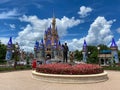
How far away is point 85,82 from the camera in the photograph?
51.4ft

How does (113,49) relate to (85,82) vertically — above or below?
above

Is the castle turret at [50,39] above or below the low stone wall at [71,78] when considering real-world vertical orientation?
above

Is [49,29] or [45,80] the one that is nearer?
[45,80]

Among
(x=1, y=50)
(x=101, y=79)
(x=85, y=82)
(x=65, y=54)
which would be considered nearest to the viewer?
(x=85, y=82)

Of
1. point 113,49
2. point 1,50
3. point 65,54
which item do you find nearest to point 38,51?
point 1,50

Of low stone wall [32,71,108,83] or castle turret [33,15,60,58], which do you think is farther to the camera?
castle turret [33,15,60,58]

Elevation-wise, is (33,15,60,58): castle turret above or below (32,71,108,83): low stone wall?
above

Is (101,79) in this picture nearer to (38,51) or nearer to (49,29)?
(38,51)

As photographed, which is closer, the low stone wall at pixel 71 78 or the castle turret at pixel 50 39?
the low stone wall at pixel 71 78

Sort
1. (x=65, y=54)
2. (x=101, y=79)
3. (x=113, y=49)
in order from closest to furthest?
(x=101, y=79)
(x=65, y=54)
(x=113, y=49)

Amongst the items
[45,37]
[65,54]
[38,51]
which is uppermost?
→ [45,37]

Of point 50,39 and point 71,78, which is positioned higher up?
point 50,39

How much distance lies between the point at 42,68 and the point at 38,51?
60.7m

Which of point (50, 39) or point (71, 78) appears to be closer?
point (71, 78)
